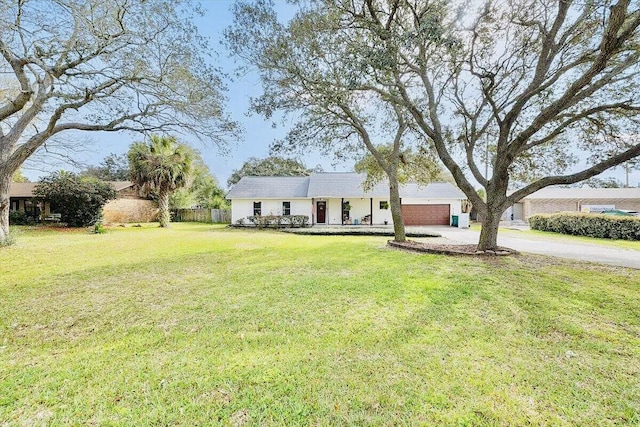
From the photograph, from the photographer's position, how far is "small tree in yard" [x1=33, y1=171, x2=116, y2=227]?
58.9 ft

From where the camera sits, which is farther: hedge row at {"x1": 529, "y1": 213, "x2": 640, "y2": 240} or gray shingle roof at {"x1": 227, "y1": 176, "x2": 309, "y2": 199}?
gray shingle roof at {"x1": 227, "y1": 176, "x2": 309, "y2": 199}

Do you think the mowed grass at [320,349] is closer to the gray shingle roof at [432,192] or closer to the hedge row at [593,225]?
the hedge row at [593,225]

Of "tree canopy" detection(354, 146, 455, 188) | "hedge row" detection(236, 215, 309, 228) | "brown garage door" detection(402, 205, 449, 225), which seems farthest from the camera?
"brown garage door" detection(402, 205, 449, 225)

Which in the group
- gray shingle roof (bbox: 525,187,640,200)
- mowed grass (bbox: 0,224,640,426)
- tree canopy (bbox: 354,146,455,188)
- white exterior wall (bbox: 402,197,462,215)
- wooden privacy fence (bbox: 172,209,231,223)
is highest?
tree canopy (bbox: 354,146,455,188)

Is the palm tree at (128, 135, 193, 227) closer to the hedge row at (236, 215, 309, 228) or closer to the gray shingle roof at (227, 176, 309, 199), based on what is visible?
the gray shingle roof at (227, 176, 309, 199)

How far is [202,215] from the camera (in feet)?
103

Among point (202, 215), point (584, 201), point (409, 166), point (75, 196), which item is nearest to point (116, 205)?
point (202, 215)

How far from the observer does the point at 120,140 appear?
14117 mm

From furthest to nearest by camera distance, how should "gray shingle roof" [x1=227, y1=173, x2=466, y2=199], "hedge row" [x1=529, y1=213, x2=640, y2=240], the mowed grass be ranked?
"gray shingle roof" [x1=227, y1=173, x2=466, y2=199] → "hedge row" [x1=529, y1=213, x2=640, y2=240] → the mowed grass

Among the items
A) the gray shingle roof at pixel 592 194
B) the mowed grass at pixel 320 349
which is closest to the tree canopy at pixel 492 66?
the mowed grass at pixel 320 349

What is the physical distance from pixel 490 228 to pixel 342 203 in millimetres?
15662

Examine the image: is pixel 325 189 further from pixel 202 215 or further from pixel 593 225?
pixel 593 225

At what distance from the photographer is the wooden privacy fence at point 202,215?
2950 centimetres

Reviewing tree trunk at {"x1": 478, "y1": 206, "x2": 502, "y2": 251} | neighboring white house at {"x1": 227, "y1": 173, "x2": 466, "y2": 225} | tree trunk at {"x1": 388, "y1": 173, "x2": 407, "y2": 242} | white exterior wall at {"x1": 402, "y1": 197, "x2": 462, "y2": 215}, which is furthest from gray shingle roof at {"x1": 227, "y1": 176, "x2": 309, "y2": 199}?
tree trunk at {"x1": 478, "y1": 206, "x2": 502, "y2": 251}
